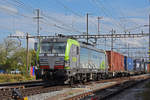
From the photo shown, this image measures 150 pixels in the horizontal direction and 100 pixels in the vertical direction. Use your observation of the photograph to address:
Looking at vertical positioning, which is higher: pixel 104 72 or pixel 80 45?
pixel 80 45

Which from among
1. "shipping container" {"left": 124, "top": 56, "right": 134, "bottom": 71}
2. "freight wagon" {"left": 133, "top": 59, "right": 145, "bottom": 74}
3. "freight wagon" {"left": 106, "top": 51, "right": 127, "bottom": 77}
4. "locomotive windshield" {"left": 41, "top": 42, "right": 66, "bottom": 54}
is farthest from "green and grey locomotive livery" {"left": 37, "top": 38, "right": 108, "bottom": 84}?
"freight wagon" {"left": 133, "top": 59, "right": 145, "bottom": 74}

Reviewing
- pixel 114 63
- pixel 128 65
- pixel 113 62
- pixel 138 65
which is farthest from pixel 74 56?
pixel 138 65

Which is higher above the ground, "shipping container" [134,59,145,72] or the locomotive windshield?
the locomotive windshield

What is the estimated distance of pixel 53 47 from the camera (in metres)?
19.5

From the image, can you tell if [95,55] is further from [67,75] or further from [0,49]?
[0,49]

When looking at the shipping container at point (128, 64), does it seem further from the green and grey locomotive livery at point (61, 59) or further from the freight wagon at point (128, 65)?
the green and grey locomotive livery at point (61, 59)

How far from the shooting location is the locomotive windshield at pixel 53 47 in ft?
62.9

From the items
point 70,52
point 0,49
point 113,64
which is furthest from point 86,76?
point 0,49

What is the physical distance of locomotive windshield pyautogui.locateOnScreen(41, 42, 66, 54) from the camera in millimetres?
19178

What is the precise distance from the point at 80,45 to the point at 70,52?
8.95 ft

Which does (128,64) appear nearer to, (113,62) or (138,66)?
(138,66)

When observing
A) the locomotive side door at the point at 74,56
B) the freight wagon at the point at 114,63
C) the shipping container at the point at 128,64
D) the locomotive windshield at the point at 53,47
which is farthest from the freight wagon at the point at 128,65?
the locomotive windshield at the point at 53,47

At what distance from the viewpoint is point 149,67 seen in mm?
70625

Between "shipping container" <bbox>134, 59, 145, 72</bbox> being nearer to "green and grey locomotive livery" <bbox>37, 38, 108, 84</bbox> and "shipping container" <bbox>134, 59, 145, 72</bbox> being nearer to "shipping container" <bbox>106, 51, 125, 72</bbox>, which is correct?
"shipping container" <bbox>106, 51, 125, 72</bbox>
